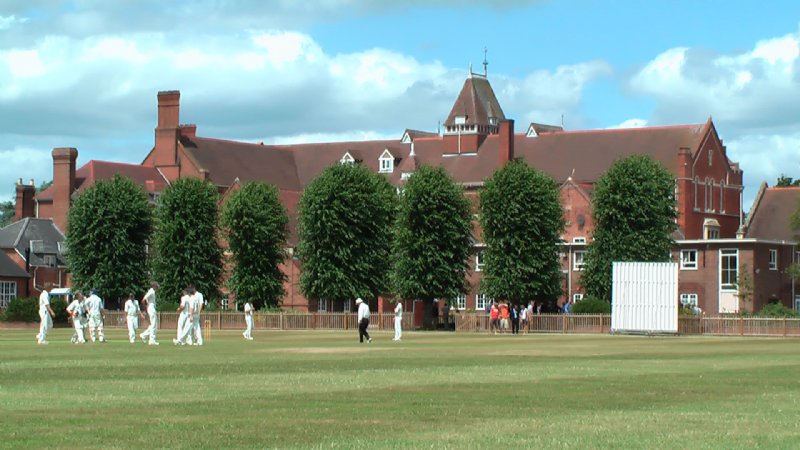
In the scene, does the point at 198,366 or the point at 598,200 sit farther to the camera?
the point at 598,200

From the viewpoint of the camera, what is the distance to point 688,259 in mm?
107688

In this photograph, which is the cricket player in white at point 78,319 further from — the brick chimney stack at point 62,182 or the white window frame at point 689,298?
the brick chimney stack at point 62,182

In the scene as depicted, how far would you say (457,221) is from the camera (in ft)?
296

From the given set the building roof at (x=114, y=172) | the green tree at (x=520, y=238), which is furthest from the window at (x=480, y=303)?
the building roof at (x=114, y=172)

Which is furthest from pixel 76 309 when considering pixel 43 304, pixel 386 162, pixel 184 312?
pixel 386 162

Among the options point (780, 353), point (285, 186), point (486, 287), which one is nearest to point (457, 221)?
point (486, 287)

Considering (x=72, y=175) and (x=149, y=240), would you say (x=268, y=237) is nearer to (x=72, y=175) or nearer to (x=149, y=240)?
(x=149, y=240)

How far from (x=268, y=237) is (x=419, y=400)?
7549 cm

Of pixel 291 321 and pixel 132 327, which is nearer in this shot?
pixel 132 327

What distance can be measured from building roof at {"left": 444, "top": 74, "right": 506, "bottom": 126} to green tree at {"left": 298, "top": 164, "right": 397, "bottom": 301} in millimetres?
60500

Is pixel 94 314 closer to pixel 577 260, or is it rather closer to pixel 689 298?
pixel 689 298

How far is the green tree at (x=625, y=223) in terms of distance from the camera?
9131cm

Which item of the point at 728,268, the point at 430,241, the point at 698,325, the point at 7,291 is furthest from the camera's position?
the point at 7,291

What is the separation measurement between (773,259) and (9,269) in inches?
2294
